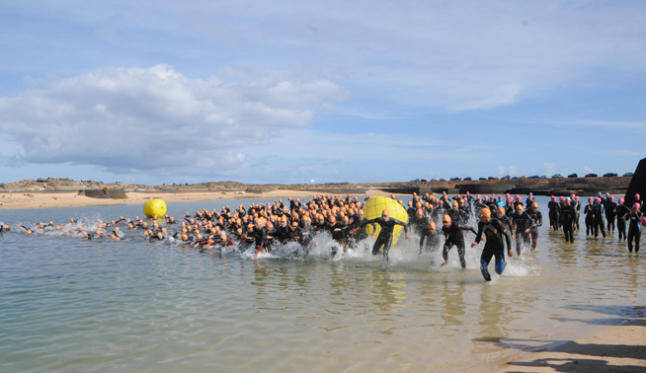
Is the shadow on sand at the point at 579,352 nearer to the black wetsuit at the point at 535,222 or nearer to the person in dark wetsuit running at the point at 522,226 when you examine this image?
the person in dark wetsuit running at the point at 522,226

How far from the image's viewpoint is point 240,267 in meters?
14.2

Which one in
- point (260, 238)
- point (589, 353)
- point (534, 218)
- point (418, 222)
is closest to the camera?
point (589, 353)

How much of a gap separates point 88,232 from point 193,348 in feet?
67.3

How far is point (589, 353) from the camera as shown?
6.28 meters

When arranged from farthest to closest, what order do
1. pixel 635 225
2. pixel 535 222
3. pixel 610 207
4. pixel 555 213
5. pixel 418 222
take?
pixel 555 213, pixel 610 207, pixel 418 222, pixel 535 222, pixel 635 225

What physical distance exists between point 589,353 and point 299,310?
4.97 m

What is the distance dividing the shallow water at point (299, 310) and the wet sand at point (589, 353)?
0.94 ft

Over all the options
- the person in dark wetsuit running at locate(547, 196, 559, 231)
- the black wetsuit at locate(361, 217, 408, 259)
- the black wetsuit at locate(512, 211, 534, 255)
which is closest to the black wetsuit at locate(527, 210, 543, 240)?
the black wetsuit at locate(512, 211, 534, 255)

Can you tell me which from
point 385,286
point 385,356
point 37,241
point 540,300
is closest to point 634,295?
point 540,300

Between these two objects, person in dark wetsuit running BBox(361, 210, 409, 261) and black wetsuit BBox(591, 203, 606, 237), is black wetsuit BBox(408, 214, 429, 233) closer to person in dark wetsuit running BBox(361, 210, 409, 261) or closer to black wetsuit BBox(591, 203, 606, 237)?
person in dark wetsuit running BBox(361, 210, 409, 261)

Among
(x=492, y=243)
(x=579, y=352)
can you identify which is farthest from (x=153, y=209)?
(x=579, y=352)

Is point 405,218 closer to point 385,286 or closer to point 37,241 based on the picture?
point 385,286

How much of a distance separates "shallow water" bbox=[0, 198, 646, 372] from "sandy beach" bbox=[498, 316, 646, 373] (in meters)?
0.29

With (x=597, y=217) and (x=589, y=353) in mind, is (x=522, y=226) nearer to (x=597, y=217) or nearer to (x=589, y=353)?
(x=597, y=217)
